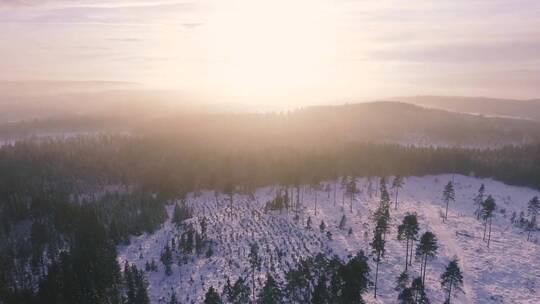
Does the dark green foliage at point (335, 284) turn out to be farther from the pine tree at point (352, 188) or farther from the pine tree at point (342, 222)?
the pine tree at point (352, 188)

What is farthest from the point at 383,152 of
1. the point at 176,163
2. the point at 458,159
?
the point at 176,163

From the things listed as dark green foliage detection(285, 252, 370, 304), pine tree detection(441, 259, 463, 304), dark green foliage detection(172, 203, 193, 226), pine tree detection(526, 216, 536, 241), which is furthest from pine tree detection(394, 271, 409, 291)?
dark green foliage detection(172, 203, 193, 226)

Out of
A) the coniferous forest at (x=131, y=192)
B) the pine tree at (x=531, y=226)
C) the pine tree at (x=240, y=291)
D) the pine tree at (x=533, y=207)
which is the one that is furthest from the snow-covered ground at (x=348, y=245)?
the pine tree at (x=240, y=291)

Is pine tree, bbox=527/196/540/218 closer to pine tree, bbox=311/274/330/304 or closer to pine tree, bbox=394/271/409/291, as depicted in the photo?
pine tree, bbox=394/271/409/291

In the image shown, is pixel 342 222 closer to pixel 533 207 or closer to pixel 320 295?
pixel 320 295

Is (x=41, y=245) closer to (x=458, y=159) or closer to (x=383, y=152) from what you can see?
(x=383, y=152)

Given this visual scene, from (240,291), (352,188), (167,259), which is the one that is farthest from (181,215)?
(240,291)
